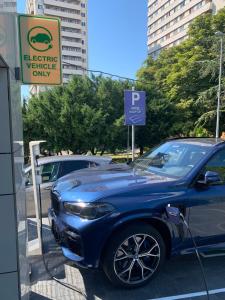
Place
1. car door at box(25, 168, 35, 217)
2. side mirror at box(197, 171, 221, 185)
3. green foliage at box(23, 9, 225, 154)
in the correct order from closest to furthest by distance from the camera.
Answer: side mirror at box(197, 171, 221, 185), car door at box(25, 168, 35, 217), green foliage at box(23, 9, 225, 154)

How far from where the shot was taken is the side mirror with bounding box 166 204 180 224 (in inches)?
139

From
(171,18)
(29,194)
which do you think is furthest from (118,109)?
(171,18)

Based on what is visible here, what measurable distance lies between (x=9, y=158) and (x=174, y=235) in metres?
2.14

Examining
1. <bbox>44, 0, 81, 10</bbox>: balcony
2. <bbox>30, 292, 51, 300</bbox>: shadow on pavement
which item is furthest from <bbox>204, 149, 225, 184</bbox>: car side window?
<bbox>44, 0, 81, 10</bbox>: balcony

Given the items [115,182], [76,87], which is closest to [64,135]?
[76,87]

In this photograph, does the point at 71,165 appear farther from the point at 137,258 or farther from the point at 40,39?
the point at 137,258

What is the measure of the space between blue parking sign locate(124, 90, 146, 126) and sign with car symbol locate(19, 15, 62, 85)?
5.55m

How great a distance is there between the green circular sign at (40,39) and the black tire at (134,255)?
3.27 metres

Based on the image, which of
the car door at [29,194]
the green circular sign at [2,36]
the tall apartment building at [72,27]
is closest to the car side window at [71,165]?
the car door at [29,194]

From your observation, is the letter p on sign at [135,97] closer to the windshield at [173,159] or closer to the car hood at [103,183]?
the windshield at [173,159]

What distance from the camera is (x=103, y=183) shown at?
3.93 m

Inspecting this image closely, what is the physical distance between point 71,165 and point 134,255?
140 inches

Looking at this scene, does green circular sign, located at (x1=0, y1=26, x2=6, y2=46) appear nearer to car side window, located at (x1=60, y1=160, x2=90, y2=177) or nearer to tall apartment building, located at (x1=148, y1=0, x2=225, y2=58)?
car side window, located at (x1=60, y1=160, x2=90, y2=177)

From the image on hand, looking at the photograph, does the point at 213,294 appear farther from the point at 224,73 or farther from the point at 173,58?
the point at 173,58
